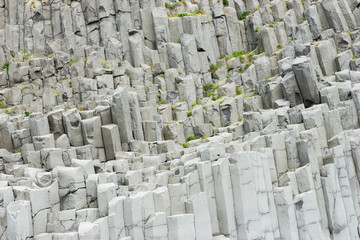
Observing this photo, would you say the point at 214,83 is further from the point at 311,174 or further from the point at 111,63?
the point at 311,174

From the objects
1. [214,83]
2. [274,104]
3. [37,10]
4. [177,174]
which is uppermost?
[37,10]

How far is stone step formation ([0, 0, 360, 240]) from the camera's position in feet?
60.6

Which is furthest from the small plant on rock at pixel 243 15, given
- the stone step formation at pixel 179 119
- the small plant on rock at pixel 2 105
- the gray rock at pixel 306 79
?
the small plant on rock at pixel 2 105

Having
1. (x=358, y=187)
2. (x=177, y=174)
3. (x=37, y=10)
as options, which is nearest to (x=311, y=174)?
(x=358, y=187)

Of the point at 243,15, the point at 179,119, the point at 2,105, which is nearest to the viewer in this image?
the point at 179,119

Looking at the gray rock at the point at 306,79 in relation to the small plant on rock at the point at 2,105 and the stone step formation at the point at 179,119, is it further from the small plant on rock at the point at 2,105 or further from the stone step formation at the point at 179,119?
the small plant on rock at the point at 2,105

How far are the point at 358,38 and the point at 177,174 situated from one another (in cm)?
2084

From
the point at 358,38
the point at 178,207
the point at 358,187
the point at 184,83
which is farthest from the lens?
the point at 358,38

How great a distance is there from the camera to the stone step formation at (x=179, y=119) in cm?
1847

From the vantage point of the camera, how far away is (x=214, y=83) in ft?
113

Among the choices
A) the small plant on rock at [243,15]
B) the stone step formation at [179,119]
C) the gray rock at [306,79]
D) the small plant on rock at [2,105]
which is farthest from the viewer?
the small plant on rock at [243,15]

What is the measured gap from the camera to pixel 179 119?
28766mm

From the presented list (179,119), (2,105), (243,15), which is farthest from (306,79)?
(2,105)

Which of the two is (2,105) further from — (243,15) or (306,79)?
(243,15)
